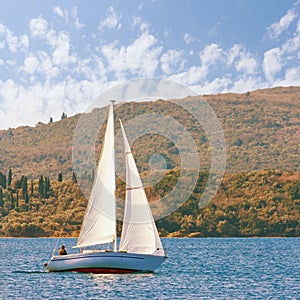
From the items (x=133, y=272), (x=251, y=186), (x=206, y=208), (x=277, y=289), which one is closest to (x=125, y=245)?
(x=133, y=272)

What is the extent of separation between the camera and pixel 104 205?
47.9m

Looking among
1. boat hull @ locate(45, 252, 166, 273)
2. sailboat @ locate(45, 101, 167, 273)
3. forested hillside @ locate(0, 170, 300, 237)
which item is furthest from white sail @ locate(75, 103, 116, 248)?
forested hillside @ locate(0, 170, 300, 237)

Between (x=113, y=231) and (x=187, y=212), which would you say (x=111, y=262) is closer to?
(x=113, y=231)

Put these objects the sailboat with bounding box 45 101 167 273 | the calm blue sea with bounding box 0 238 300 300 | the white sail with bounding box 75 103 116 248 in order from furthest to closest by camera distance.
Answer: the white sail with bounding box 75 103 116 248
the sailboat with bounding box 45 101 167 273
the calm blue sea with bounding box 0 238 300 300

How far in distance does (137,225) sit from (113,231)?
6.13 ft

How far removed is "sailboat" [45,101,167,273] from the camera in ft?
151

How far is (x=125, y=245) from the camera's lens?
46.2 metres

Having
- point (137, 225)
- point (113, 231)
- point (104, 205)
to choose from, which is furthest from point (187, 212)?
point (137, 225)

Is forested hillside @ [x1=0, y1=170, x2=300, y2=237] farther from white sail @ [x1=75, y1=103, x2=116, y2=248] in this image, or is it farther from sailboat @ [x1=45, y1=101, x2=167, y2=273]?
sailboat @ [x1=45, y1=101, x2=167, y2=273]

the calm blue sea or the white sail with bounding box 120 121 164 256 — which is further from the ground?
the white sail with bounding box 120 121 164 256

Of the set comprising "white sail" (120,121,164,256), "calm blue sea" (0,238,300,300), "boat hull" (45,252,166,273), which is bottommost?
"calm blue sea" (0,238,300,300)

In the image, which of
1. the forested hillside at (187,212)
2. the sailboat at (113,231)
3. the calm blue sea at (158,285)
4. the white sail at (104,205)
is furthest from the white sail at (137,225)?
the forested hillside at (187,212)

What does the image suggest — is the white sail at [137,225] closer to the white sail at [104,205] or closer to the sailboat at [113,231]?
the sailboat at [113,231]

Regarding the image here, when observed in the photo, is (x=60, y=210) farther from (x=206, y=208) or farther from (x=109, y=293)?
(x=109, y=293)
